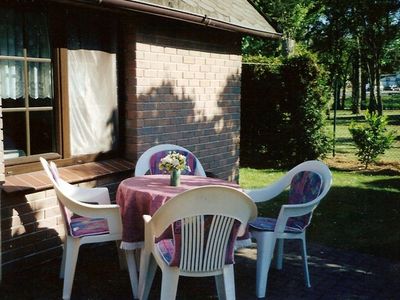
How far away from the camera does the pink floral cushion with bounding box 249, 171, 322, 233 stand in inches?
178

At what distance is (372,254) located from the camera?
546cm

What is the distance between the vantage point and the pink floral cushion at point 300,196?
4523 mm

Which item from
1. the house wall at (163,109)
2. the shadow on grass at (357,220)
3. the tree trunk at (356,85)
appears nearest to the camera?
the house wall at (163,109)

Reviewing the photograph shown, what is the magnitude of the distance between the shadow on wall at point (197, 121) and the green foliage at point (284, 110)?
4127 millimetres

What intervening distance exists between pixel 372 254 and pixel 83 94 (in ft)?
12.8

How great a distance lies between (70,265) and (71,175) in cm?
129

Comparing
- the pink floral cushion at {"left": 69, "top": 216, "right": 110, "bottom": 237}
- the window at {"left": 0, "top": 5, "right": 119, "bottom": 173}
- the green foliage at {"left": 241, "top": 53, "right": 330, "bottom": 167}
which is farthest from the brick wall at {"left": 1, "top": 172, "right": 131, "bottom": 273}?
the green foliage at {"left": 241, "top": 53, "right": 330, "bottom": 167}

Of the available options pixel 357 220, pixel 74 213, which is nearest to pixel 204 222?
pixel 74 213

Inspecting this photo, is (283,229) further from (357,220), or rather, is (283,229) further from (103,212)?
(357,220)

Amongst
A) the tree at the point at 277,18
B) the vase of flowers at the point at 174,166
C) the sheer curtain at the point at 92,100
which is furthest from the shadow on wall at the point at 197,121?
the tree at the point at 277,18

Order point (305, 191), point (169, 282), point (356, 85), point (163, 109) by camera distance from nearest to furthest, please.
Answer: point (169, 282)
point (305, 191)
point (163, 109)
point (356, 85)

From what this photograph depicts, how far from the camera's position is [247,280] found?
4.62 metres

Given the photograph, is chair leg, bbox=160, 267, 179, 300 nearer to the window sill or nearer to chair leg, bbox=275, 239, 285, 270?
chair leg, bbox=275, 239, 285, 270

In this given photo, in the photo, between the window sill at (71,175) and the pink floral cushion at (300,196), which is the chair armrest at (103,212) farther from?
the pink floral cushion at (300,196)
